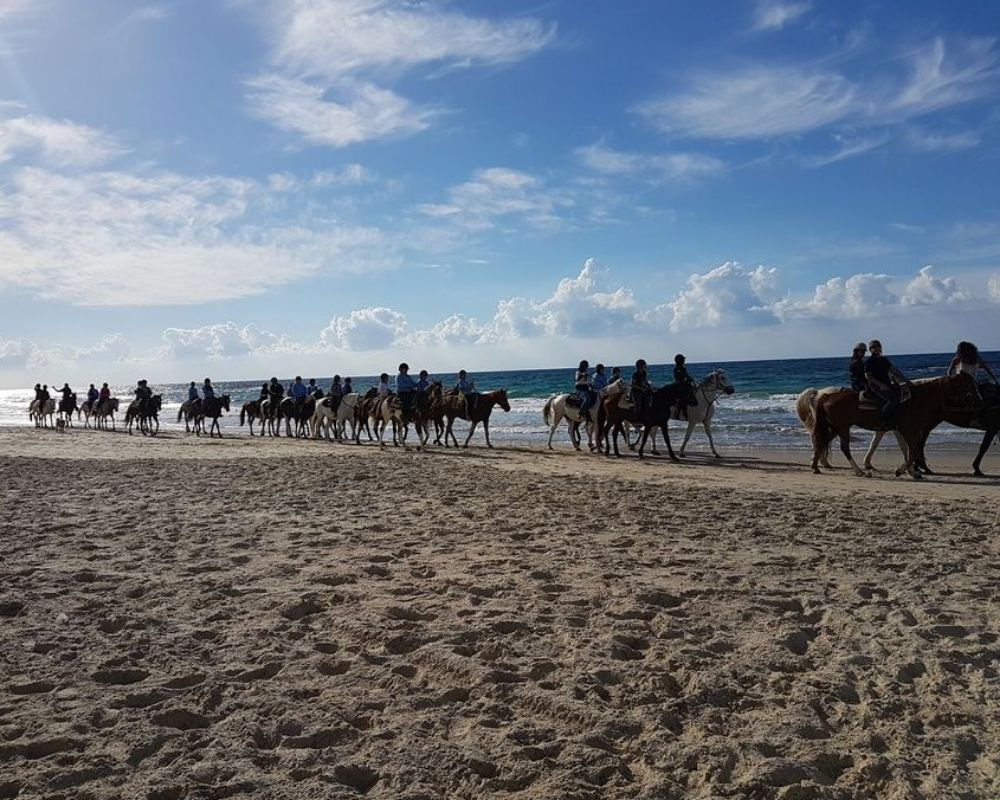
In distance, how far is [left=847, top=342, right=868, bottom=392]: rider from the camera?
45.1 feet

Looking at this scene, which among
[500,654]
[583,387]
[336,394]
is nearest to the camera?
[500,654]

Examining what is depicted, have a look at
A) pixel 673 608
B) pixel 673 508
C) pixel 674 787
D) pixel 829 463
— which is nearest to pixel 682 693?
pixel 674 787

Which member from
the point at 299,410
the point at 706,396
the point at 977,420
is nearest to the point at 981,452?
the point at 977,420

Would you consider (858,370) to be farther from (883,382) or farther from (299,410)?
(299,410)

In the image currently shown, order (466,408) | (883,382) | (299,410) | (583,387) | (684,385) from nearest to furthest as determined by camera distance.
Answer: (883,382)
(684,385)
(583,387)
(466,408)
(299,410)

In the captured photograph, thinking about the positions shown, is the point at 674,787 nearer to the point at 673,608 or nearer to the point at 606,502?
the point at 673,608

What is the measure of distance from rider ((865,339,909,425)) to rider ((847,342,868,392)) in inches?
9.7

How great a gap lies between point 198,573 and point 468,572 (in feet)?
7.43

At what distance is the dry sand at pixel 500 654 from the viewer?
3.41 m

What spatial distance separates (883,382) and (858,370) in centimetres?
59

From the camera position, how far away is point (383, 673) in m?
4.39

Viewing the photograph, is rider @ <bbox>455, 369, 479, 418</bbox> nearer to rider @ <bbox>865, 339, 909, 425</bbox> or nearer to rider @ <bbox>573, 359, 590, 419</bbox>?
rider @ <bbox>573, 359, 590, 419</bbox>

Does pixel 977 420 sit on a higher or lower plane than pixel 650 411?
lower

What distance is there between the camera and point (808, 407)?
15.6 metres
